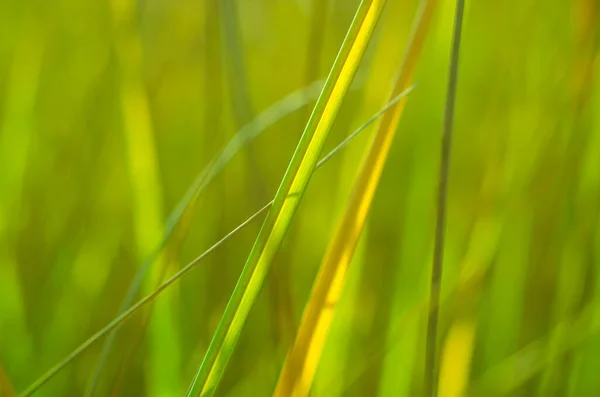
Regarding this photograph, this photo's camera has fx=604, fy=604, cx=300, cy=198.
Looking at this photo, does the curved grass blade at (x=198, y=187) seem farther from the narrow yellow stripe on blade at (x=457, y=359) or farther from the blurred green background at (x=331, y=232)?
the narrow yellow stripe on blade at (x=457, y=359)

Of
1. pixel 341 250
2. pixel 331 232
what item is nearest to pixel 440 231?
pixel 341 250

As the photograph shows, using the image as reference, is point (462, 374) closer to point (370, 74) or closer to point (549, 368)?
point (549, 368)

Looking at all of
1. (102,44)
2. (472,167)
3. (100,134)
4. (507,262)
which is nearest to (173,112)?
(102,44)

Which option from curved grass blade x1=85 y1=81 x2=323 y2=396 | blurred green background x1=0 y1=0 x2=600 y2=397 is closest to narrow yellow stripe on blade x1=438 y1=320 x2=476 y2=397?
blurred green background x1=0 y1=0 x2=600 y2=397

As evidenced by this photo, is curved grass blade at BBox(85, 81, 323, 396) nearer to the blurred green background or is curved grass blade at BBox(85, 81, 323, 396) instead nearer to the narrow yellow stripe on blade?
the blurred green background

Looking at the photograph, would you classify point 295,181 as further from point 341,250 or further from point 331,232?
point 331,232
